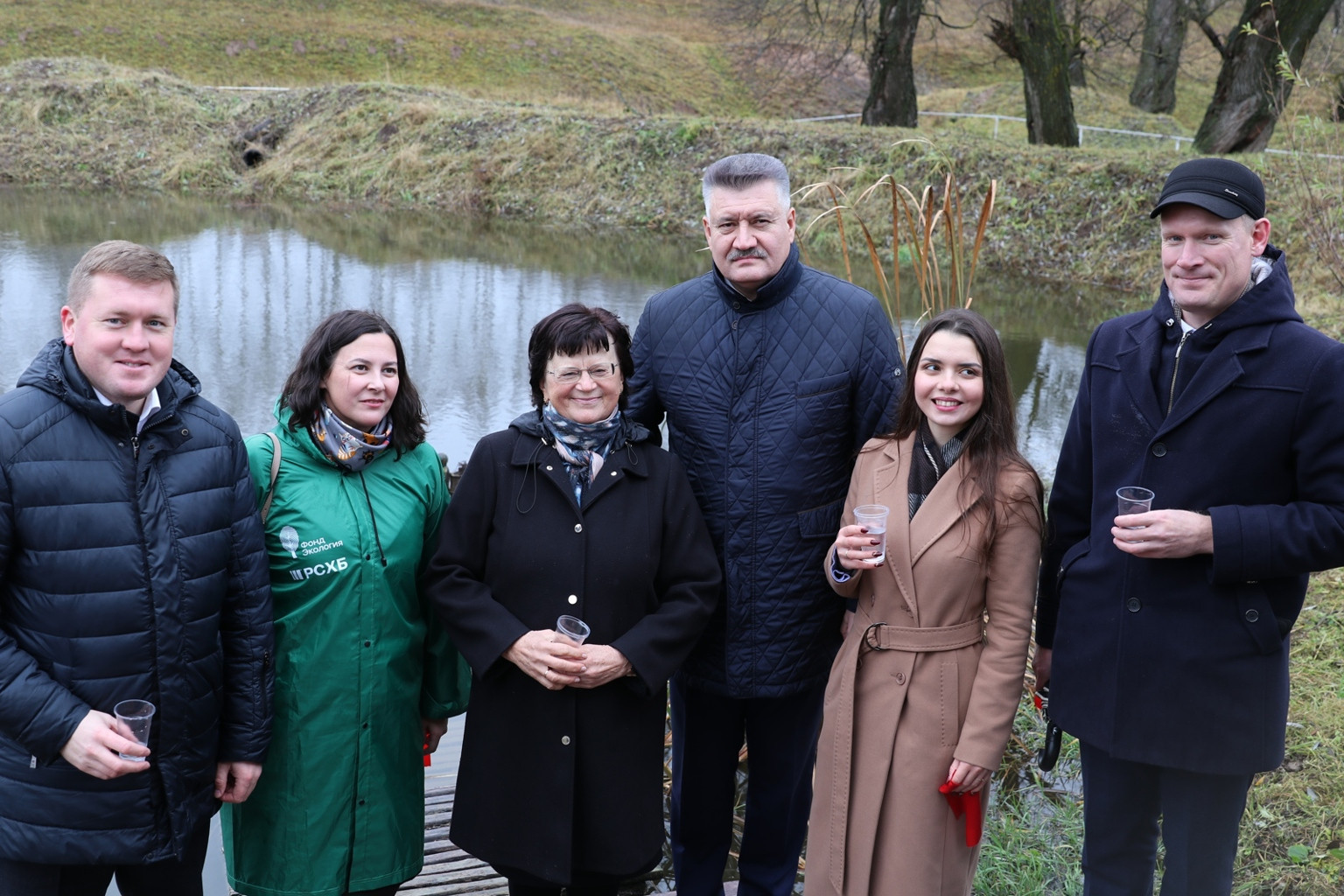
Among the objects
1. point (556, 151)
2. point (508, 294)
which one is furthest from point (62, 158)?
point (508, 294)

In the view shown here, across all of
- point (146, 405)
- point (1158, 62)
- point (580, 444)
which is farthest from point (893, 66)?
point (146, 405)

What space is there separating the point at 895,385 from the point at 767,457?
14.9 inches

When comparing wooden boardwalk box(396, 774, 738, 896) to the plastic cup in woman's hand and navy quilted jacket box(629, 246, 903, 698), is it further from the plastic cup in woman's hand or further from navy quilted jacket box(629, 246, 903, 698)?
the plastic cup in woman's hand

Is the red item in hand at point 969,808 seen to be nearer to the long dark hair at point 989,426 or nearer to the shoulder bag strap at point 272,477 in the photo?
the long dark hair at point 989,426

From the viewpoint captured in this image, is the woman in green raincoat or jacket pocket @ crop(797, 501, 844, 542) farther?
jacket pocket @ crop(797, 501, 844, 542)

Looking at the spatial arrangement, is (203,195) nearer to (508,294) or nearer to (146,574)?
(508,294)

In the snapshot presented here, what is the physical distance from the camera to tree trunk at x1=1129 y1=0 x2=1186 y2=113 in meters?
23.4

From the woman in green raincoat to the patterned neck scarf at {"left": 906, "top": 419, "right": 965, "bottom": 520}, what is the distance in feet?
3.70

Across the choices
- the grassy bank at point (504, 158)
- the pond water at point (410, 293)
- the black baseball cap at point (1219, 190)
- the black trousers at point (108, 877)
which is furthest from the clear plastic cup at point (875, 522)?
the grassy bank at point (504, 158)

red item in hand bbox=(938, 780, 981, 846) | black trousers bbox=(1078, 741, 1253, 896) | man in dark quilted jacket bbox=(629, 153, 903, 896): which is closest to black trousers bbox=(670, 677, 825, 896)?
man in dark quilted jacket bbox=(629, 153, 903, 896)

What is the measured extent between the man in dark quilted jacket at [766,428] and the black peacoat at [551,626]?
268 millimetres

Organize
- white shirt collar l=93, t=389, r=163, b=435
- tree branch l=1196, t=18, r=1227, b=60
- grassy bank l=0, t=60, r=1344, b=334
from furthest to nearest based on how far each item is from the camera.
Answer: tree branch l=1196, t=18, r=1227, b=60 < grassy bank l=0, t=60, r=1344, b=334 < white shirt collar l=93, t=389, r=163, b=435

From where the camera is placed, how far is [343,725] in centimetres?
247

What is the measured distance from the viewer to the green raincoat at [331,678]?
8.00 feet
